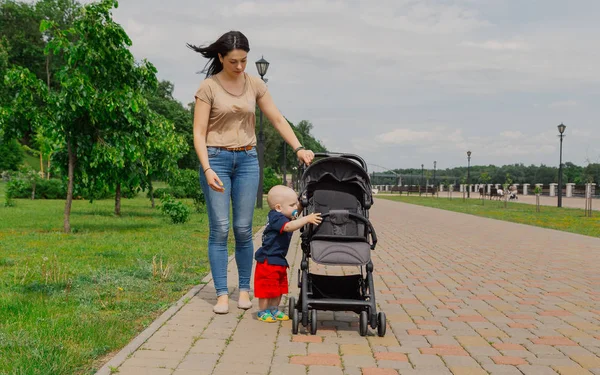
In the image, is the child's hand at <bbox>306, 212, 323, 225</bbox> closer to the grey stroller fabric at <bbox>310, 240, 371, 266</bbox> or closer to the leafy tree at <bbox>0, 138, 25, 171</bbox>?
the grey stroller fabric at <bbox>310, 240, 371, 266</bbox>

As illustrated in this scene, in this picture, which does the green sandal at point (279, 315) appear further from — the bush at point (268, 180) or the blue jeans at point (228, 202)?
the bush at point (268, 180)

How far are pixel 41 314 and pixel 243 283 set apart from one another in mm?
1703

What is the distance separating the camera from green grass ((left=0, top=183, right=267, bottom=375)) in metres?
3.75

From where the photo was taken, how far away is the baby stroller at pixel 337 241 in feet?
14.9

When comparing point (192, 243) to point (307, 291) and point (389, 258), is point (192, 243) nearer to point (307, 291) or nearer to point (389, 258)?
point (389, 258)

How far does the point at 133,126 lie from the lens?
12.9m

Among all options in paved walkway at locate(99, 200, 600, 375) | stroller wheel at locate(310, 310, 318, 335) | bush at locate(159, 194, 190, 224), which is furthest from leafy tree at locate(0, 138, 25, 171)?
stroller wheel at locate(310, 310, 318, 335)

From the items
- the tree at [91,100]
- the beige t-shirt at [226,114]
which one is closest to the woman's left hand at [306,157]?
the beige t-shirt at [226,114]

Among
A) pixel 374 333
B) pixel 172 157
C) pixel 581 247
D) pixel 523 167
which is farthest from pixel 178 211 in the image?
pixel 523 167

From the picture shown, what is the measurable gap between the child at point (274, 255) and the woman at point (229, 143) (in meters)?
0.39

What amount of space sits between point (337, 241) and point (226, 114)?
4.79 ft

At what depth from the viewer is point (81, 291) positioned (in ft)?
19.2

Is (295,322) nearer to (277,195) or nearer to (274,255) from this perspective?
(274,255)

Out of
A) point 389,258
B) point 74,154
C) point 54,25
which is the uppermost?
point 54,25
